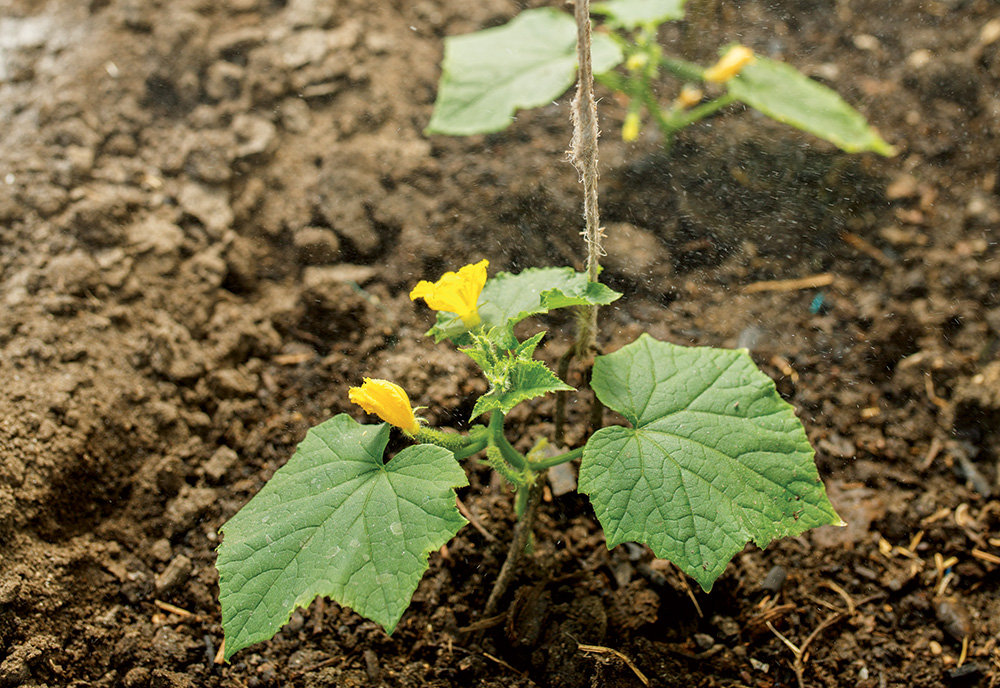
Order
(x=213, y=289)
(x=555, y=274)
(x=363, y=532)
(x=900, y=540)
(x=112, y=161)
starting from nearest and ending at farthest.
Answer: (x=363, y=532) → (x=555, y=274) → (x=900, y=540) → (x=213, y=289) → (x=112, y=161)

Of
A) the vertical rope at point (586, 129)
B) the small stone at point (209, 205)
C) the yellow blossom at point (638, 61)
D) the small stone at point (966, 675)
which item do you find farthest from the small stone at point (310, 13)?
the small stone at point (966, 675)

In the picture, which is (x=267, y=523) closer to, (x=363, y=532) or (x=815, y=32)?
(x=363, y=532)

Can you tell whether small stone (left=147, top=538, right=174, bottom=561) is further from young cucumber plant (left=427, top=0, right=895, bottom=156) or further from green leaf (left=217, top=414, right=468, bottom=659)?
young cucumber plant (left=427, top=0, right=895, bottom=156)

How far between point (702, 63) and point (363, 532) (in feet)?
10.5

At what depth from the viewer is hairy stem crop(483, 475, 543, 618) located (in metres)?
2.18

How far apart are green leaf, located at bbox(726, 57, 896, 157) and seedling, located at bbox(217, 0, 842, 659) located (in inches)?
66.4

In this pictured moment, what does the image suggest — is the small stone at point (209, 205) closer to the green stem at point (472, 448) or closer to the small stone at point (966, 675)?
the green stem at point (472, 448)

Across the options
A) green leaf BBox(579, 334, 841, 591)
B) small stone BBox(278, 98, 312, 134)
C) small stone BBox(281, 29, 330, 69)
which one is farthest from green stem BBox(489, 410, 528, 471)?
small stone BBox(281, 29, 330, 69)

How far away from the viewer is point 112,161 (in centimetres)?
311

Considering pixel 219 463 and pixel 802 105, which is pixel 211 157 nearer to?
pixel 219 463

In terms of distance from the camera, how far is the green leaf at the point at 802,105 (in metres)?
3.22

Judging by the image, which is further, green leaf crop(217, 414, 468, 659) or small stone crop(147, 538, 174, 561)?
small stone crop(147, 538, 174, 561)

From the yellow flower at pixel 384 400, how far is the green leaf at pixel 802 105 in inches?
89.0

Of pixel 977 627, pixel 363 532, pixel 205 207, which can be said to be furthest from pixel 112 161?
pixel 977 627
